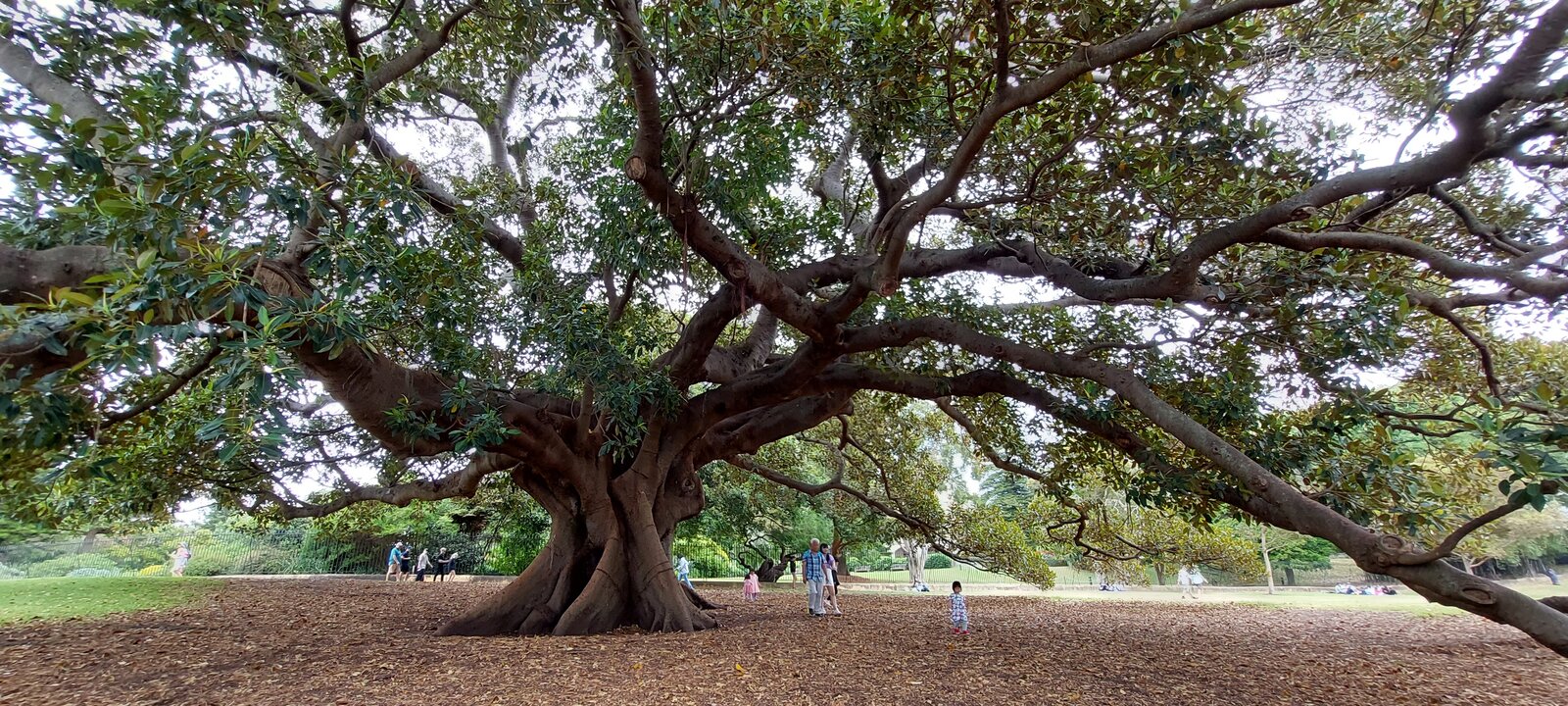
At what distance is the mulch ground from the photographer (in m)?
4.41

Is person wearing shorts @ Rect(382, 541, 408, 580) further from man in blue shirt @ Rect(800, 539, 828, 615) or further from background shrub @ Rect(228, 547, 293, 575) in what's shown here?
man in blue shirt @ Rect(800, 539, 828, 615)

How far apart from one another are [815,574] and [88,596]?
9.93 m

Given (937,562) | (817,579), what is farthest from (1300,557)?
(817,579)

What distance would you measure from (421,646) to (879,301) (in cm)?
526

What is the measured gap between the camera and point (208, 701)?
4.05 meters

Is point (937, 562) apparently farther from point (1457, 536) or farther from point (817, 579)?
point (1457, 536)

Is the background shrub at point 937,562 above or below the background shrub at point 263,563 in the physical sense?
above

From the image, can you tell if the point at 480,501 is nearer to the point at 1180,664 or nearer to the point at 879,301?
the point at 879,301

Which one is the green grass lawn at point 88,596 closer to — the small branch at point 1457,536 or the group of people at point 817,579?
the group of people at point 817,579

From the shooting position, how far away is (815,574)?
902 cm

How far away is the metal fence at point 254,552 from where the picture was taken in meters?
17.3

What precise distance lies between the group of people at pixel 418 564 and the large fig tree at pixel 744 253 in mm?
8234

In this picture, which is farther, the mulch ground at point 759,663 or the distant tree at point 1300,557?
the distant tree at point 1300,557

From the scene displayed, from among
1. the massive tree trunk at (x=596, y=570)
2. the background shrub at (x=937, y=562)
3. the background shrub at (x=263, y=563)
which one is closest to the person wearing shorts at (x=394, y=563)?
the background shrub at (x=263, y=563)
